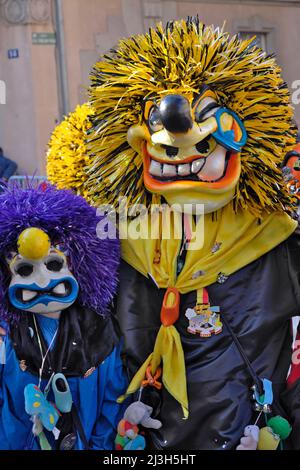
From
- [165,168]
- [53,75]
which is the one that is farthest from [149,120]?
[53,75]

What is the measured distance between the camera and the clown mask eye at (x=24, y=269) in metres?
2.11

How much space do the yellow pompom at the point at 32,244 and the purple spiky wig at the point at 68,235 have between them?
2.1 inches

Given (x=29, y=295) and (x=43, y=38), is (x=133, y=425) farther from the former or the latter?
(x=43, y=38)

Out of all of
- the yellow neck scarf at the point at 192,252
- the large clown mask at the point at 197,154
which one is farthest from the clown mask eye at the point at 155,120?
the yellow neck scarf at the point at 192,252

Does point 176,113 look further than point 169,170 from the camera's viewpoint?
No

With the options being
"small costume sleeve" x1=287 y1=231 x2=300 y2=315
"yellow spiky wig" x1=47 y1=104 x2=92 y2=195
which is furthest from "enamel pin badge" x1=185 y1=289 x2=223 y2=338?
"yellow spiky wig" x1=47 y1=104 x2=92 y2=195

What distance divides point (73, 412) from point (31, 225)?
58 cm

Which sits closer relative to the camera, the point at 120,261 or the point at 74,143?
the point at 120,261

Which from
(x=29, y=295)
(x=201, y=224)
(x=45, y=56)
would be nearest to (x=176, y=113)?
(x=201, y=224)

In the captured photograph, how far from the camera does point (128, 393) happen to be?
2.22 meters

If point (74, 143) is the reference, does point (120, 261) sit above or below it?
below

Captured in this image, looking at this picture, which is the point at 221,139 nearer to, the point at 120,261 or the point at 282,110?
the point at 282,110

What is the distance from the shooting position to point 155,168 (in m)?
2.18

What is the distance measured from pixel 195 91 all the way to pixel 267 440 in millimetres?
1051
